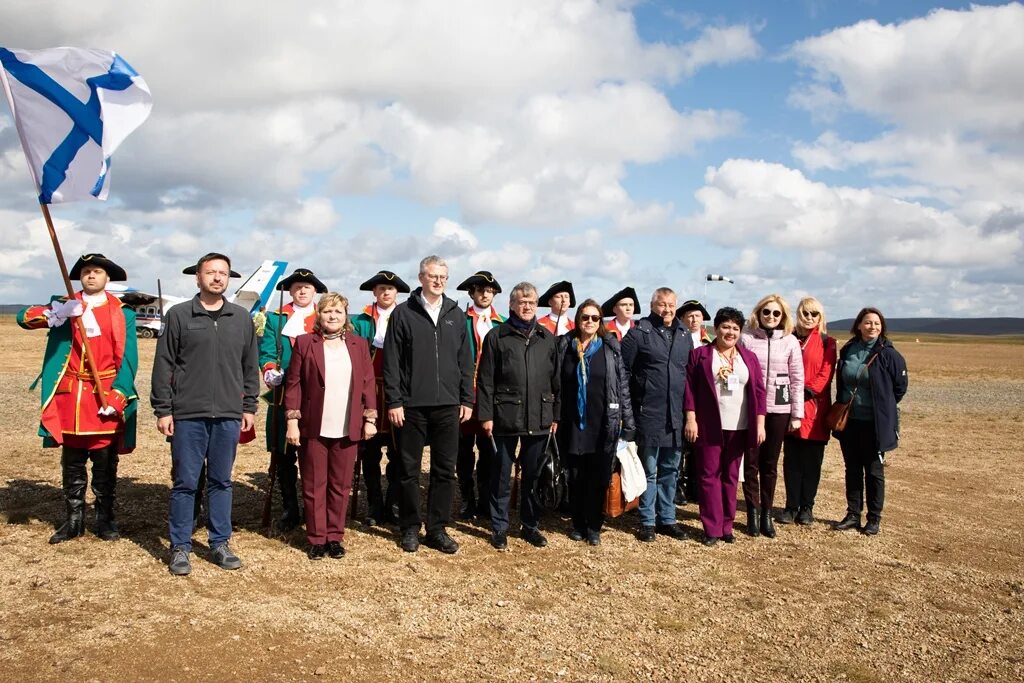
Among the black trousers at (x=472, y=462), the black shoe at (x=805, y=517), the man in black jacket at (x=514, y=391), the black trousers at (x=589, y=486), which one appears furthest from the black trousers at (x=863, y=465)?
the black trousers at (x=472, y=462)

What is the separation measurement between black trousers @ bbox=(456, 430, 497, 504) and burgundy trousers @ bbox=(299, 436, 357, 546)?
1.37m

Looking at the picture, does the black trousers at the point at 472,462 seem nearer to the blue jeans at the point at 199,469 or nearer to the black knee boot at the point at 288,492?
the black knee boot at the point at 288,492

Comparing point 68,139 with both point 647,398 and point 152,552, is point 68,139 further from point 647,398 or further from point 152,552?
point 647,398

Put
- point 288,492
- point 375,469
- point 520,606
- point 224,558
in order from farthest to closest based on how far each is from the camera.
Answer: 1. point 375,469
2. point 288,492
3. point 224,558
4. point 520,606

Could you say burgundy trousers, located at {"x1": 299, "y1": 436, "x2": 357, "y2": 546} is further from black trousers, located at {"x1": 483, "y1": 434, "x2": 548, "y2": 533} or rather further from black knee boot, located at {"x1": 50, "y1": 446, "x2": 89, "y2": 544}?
black knee boot, located at {"x1": 50, "y1": 446, "x2": 89, "y2": 544}

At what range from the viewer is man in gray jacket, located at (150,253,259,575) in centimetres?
495

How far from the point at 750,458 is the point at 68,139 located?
595 centimetres

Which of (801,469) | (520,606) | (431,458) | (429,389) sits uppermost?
(429,389)

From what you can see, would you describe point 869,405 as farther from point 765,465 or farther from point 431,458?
point 431,458

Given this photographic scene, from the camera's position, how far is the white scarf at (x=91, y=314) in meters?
5.47

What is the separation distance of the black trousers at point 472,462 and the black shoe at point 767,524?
2.45 meters

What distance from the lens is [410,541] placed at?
5754 mm

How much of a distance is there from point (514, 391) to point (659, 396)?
1.28 meters

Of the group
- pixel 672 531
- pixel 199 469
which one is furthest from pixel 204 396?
pixel 672 531
